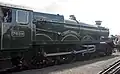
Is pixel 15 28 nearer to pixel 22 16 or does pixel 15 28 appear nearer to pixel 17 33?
pixel 17 33

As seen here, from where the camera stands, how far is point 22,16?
38.7 ft

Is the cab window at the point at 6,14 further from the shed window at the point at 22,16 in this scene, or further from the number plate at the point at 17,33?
the number plate at the point at 17,33

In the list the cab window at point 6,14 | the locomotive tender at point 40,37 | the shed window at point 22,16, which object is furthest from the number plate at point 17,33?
the cab window at point 6,14

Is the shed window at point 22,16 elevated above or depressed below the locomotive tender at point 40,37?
above

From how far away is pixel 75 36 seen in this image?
1708cm

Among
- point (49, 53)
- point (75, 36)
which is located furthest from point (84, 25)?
point (49, 53)

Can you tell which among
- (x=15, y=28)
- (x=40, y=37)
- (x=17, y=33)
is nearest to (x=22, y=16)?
(x=15, y=28)

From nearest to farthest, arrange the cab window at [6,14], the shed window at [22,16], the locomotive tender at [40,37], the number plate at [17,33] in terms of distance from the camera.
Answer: the cab window at [6,14] → the locomotive tender at [40,37] → the number plate at [17,33] → the shed window at [22,16]

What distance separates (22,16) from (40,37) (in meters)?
2.05

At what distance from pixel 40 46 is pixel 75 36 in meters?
4.18

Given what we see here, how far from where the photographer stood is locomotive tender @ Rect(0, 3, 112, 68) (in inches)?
436

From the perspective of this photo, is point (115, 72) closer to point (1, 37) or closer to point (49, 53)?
point (49, 53)

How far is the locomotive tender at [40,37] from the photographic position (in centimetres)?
1107

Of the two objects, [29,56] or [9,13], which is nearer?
[9,13]
